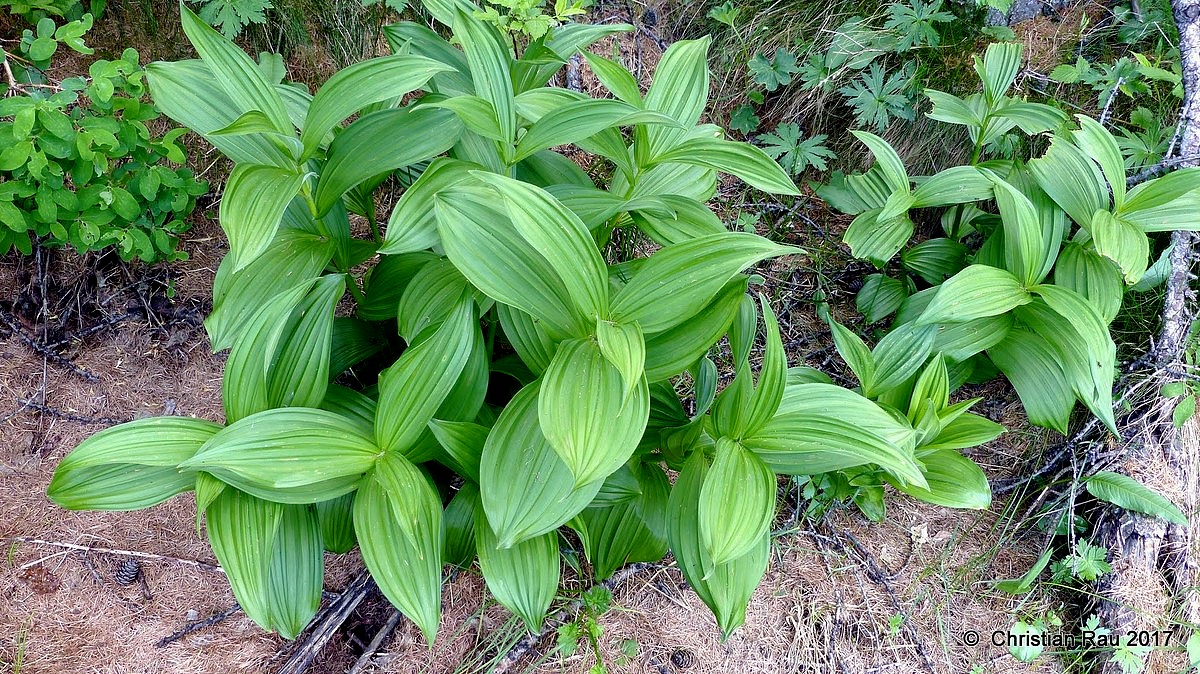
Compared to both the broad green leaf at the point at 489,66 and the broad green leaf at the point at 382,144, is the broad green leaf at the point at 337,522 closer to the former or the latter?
Answer: the broad green leaf at the point at 382,144

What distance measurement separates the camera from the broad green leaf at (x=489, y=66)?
1.98 m

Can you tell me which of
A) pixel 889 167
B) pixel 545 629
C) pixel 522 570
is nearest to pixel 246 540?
pixel 522 570

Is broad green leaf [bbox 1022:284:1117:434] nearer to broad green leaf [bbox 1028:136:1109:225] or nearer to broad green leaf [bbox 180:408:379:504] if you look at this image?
broad green leaf [bbox 1028:136:1109:225]

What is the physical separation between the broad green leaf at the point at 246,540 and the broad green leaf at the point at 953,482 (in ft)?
6.36

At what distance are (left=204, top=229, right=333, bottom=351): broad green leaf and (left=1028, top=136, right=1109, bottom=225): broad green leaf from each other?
248 centimetres

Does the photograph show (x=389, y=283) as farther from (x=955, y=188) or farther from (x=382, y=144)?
(x=955, y=188)

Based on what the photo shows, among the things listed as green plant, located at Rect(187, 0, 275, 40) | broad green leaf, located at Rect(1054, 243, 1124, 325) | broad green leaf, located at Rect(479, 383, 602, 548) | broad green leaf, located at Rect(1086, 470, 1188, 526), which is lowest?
broad green leaf, located at Rect(1086, 470, 1188, 526)

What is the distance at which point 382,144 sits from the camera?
1975 millimetres

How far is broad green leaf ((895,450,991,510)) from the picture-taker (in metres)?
2.38

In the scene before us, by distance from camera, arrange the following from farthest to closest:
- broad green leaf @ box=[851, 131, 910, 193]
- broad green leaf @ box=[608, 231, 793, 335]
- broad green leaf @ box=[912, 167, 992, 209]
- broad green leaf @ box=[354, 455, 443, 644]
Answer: broad green leaf @ box=[851, 131, 910, 193], broad green leaf @ box=[912, 167, 992, 209], broad green leaf @ box=[354, 455, 443, 644], broad green leaf @ box=[608, 231, 793, 335]

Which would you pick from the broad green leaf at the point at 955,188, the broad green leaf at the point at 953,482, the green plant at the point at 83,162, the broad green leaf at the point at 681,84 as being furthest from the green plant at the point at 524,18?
the broad green leaf at the point at 953,482

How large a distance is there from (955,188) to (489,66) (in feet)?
5.72

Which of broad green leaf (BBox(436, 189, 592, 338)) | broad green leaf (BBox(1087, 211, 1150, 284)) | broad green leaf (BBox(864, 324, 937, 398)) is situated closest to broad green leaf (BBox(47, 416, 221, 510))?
broad green leaf (BBox(436, 189, 592, 338))

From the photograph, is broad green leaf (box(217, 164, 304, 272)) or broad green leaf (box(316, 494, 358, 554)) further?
broad green leaf (box(316, 494, 358, 554))
